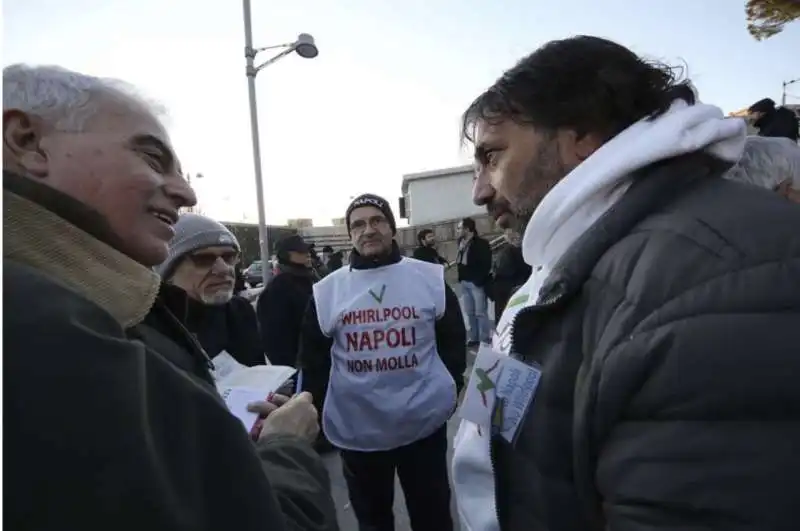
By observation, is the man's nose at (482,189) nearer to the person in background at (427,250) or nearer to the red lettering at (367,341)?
the red lettering at (367,341)

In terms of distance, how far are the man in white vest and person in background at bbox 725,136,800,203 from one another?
4.47 ft

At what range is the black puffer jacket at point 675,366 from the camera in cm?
70

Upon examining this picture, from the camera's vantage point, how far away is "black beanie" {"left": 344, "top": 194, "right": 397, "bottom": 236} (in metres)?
2.79

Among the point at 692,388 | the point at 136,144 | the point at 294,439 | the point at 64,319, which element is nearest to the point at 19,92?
the point at 136,144

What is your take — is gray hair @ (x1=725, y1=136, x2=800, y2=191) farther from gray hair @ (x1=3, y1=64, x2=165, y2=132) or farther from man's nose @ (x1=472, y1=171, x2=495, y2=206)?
gray hair @ (x1=3, y1=64, x2=165, y2=132)

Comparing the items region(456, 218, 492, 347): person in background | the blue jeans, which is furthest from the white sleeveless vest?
the blue jeans

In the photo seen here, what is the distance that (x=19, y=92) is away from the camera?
1.04 metres

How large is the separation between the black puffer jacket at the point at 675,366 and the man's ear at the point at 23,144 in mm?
996

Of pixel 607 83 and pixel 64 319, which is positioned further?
pixel 607 83

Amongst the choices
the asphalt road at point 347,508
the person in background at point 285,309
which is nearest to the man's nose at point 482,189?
the asphalt road at point 347,508

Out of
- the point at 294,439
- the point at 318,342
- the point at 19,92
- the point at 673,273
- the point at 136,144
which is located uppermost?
the point at 19,92

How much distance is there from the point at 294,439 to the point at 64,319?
65cm

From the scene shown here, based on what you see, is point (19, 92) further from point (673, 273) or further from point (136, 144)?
point (673, 273)

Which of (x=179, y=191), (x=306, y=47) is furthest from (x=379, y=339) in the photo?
(x=306, y=47)
